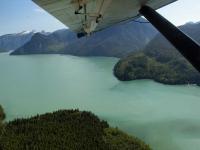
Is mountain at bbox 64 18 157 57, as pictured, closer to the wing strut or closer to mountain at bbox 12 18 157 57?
mountain at bbox 12 18 157 57

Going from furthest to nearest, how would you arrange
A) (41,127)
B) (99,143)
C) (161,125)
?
(161,125)
(41,127)
(99,143)

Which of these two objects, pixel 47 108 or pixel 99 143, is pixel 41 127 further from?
pixel 47 108

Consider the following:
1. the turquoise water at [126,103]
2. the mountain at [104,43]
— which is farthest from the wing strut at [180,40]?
the mountain at [104,43]

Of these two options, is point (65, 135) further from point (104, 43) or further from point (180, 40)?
point (104, 43)


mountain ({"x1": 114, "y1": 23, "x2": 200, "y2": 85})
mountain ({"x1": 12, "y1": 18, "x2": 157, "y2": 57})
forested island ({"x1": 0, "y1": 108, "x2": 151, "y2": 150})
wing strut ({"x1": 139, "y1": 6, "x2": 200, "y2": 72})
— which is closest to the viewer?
wing strut ({"x1": 139, "y1": 6, "x2": 200, "y2": 72})

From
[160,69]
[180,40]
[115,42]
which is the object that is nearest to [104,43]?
→ [115,42]

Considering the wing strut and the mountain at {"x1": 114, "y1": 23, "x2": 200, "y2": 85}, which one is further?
the mountain at {"x1": 114, "y1": 23, "x2": 200, "y2": 85}

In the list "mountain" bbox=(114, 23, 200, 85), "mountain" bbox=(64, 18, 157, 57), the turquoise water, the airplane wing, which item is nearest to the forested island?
the turquoise water

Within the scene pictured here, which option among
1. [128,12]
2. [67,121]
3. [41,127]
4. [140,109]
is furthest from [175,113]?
[128,12]
